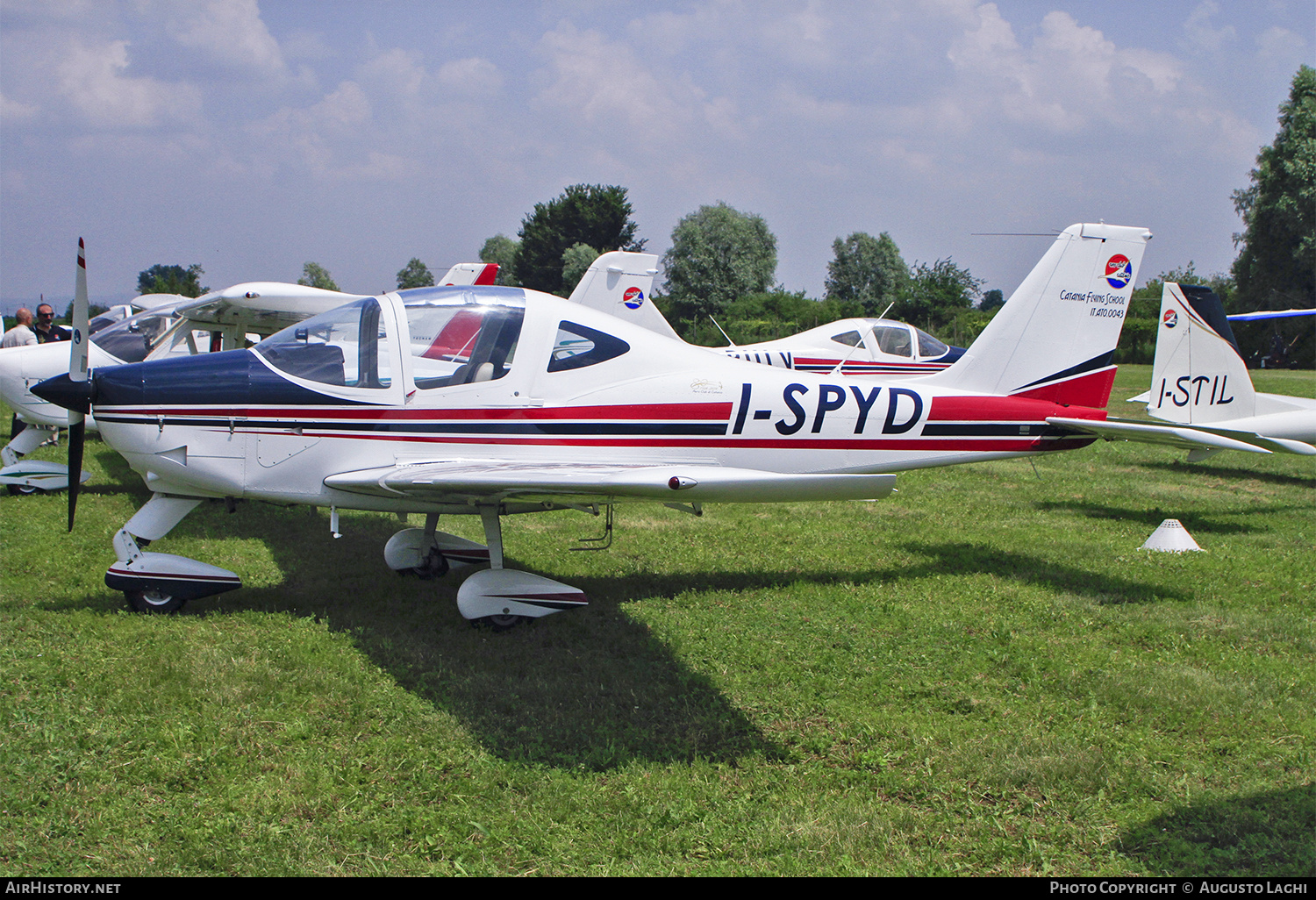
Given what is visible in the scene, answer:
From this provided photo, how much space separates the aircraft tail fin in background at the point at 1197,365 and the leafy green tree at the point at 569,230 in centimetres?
6243

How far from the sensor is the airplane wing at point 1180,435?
5.80 metres

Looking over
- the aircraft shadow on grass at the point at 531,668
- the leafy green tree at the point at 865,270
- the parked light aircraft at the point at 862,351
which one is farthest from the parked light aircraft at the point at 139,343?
the leafy green tree at the point at 865,270

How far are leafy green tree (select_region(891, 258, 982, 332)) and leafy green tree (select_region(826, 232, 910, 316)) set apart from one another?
4185 millimetres

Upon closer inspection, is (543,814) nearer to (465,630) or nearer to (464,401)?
(465,630)

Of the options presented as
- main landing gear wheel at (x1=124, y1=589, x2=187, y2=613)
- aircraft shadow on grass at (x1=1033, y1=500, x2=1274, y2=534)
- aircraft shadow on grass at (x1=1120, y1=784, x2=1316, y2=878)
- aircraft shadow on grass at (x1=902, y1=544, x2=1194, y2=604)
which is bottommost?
main landing gear wheel at (x1=124, y1=589, x2=187, y2=613)

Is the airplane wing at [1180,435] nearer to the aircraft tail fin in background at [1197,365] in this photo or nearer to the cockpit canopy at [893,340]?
the aircraft tail fin in background at [1197,365]

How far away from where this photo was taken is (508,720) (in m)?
4.06

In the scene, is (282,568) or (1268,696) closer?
(1268,696)

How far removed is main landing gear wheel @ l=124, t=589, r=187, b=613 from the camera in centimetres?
526

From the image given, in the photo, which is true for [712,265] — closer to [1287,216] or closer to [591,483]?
[1287,216]

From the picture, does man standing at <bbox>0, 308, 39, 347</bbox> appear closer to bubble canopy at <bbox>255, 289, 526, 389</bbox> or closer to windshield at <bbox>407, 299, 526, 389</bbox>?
bubble canopy at <bbox>255, 289, 526, 389</bbox>

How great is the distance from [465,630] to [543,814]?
2.16 meters

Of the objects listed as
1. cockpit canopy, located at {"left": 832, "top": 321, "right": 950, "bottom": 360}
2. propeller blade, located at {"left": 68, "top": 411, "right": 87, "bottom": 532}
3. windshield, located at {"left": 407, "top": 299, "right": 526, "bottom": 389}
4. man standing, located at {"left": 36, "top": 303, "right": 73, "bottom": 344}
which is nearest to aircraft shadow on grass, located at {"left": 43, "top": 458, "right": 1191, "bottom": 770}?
propeller blade, located at {"left": 68, "top": 411, "right": 87, "bottom": 532}

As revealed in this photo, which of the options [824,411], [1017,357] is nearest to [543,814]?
[824,411]
